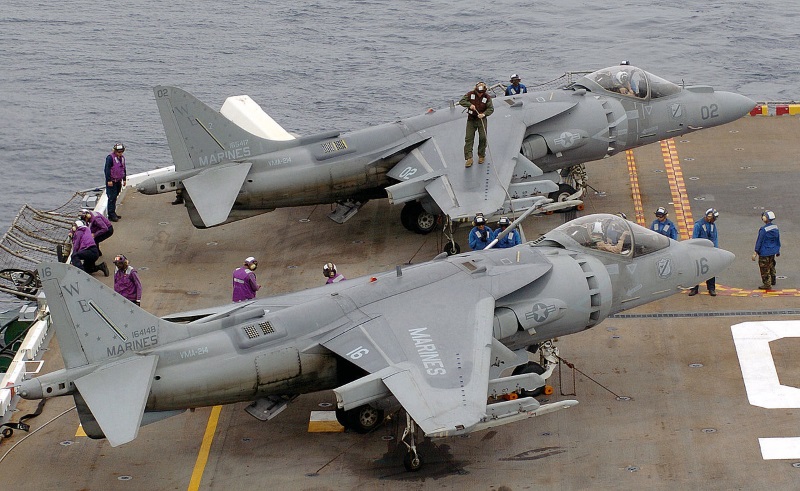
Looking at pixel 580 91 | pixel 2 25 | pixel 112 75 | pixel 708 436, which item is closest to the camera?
pixel 708 436

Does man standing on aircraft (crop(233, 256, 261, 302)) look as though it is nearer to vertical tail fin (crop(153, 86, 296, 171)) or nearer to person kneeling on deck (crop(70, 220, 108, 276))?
vertical tail fin (crop(153, 86, 296, 171))

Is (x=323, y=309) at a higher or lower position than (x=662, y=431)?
higher

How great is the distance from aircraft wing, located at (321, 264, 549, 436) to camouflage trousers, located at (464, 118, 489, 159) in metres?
8.13

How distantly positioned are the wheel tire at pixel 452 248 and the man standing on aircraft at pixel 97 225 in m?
8.57

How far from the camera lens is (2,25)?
230ft

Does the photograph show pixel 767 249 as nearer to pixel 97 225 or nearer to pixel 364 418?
pixel 364 418

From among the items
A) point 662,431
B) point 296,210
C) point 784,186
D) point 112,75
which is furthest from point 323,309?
point 112,75

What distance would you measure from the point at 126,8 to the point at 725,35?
3008 centimetres

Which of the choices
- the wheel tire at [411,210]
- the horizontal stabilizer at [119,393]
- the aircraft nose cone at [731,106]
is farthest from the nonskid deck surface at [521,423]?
the aircraft nose cone at [731,106]

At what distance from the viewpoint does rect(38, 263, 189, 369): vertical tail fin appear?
24.4 m

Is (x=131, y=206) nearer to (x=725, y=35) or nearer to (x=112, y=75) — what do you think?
(x=112, y=75)

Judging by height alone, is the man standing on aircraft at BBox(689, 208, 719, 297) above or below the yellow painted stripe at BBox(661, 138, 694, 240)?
above

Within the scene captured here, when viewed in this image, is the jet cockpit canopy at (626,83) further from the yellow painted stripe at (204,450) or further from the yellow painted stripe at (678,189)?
the yellow painted stripe at (204,450)

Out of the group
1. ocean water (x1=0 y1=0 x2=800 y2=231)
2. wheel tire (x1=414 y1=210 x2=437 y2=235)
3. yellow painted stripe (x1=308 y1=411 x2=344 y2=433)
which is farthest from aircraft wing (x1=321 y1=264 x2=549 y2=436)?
ocean water (x1=0 y1=0 x2=800 y2=231)
